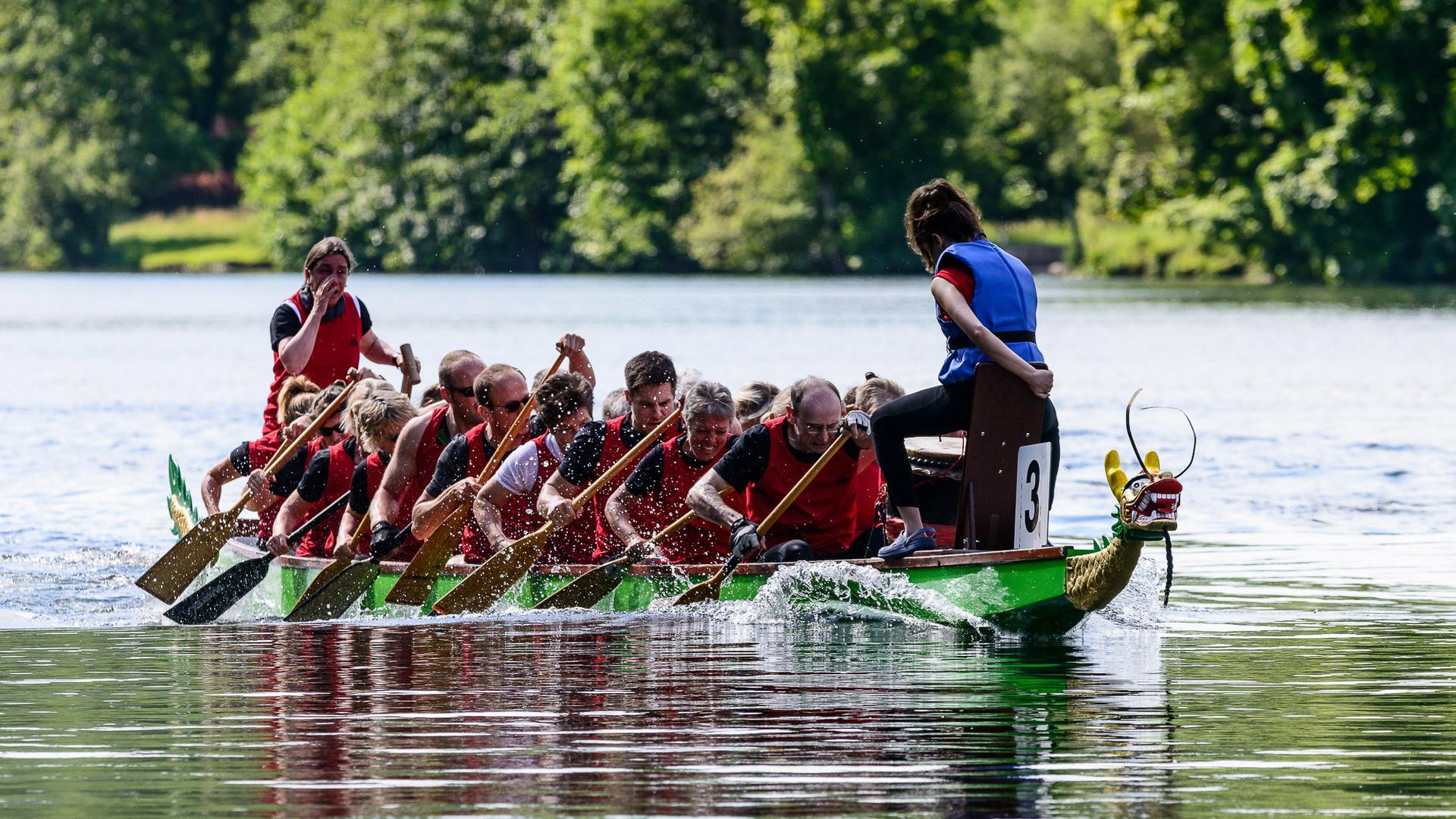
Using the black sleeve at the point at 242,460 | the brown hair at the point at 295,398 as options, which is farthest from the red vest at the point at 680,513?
the black sleeve at the point at 242,460

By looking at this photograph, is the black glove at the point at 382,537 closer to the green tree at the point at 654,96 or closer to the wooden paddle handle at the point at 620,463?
the wooden paddle handle at the point at 620,463

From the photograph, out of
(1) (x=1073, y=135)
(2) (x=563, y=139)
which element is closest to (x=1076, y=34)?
(1) (x=1073, y=135)

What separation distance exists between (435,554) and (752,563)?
1.71 meters

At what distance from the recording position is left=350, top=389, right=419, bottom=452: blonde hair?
988 cm

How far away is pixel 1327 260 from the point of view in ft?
140

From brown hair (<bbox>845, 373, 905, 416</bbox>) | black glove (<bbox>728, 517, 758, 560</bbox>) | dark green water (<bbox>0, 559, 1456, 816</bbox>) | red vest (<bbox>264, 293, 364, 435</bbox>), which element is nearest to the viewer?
dark green water (<bbox>0, 559, 1456, 816</bbox>)

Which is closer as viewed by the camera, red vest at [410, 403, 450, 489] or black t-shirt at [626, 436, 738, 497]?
black t-shirt at [626, 436, 738, 497]

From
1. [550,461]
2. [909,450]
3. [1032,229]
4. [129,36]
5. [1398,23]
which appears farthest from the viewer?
[129,36]

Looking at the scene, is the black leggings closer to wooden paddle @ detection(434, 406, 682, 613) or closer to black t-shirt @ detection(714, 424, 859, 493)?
black t-shirt @ detection(714, 424, 859, 493)

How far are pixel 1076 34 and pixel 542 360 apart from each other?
33397 millimetres

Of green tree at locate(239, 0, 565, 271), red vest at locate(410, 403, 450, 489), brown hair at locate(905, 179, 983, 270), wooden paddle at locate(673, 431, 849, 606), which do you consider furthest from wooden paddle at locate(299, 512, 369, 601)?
green tree at locate(239, 0, 565, 271)

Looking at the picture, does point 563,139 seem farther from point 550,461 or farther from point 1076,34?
point 550,461

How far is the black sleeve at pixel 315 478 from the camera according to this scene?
34.4ft

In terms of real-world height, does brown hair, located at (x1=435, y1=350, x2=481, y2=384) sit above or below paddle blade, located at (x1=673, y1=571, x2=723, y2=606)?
above
